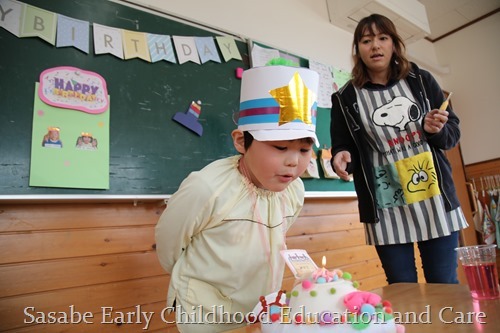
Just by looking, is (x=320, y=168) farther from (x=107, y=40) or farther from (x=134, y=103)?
(x=107, y=40)

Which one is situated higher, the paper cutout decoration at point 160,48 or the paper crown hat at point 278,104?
the paper cutout decoration at point 160,48

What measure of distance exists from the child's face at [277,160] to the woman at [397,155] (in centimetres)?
31

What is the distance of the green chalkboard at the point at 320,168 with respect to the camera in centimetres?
210

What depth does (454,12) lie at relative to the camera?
12.2 feet

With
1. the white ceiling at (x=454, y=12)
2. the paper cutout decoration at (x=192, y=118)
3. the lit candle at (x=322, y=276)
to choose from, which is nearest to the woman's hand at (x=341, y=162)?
the lit candle at (x=322, y=276)

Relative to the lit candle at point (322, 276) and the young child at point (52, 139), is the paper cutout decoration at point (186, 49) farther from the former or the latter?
the lit candle at point (322, 276)

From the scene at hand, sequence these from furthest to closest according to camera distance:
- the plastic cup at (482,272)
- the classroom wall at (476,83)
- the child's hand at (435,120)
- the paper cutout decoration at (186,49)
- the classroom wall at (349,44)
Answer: the classroom wall at (476,83), the classroom wall at (349,44), the paper cutout decoration at (186,49), the child's hand at (435,120), the plastic cup at (482,272)

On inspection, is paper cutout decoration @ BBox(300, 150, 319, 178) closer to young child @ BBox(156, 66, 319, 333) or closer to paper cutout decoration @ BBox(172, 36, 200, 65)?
paper cutout decoration @ BBox(172, 36, 200, 65)

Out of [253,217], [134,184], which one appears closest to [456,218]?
[253,217]

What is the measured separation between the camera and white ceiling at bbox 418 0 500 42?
3.56 metres

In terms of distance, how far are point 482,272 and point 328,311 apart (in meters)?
0.46

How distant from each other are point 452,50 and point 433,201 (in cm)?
371

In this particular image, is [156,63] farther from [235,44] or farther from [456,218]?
[456,218]

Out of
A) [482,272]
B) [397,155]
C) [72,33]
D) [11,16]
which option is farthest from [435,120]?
[11,16]
